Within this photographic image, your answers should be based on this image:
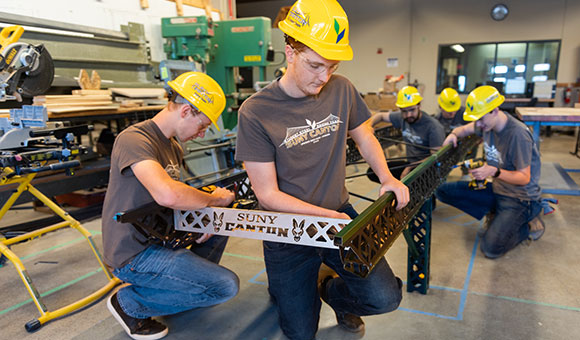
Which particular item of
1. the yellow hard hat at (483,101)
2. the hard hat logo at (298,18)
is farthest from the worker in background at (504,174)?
the hard hat logo at (298,18)

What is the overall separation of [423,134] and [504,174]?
3.88 ft

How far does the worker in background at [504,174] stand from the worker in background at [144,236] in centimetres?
203

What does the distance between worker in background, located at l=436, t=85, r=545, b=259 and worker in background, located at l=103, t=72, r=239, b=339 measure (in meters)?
2.03

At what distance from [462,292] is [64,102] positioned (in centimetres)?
398

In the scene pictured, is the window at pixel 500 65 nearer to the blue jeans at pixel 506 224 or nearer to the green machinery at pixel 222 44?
the green machinery at pixel 222 44

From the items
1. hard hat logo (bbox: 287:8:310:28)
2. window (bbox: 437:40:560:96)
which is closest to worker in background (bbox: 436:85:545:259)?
hard hat logo (bbox: 287:8:310:28)

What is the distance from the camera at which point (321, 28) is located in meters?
1.50

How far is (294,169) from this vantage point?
175 centimetres

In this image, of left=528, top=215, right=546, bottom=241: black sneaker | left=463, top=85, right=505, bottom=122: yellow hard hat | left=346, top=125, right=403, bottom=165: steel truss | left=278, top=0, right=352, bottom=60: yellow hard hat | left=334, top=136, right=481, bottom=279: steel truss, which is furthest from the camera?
left=346, top=125, right=403, bottom=165: steel truss

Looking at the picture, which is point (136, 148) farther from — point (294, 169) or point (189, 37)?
point (189, 37)

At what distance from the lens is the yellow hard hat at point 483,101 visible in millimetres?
2867

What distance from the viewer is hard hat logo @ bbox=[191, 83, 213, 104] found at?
1.94m

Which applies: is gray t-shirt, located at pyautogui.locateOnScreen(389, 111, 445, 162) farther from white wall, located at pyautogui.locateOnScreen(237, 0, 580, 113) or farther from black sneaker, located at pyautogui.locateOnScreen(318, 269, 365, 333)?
white wall, located at pyautogui.locateOnScreen(237, 0, 580, 113)

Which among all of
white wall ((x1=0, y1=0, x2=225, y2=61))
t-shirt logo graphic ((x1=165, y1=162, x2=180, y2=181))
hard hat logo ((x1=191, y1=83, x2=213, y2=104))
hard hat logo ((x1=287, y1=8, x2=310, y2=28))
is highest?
white wall ((x1=0, y1=0, x2=225, y2=61))
